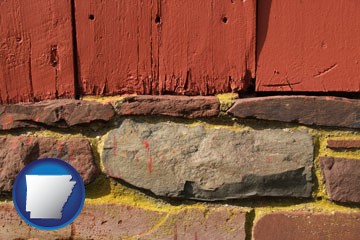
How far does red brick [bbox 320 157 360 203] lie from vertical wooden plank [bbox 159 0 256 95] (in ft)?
1.14

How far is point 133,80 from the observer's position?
1455 millimetres

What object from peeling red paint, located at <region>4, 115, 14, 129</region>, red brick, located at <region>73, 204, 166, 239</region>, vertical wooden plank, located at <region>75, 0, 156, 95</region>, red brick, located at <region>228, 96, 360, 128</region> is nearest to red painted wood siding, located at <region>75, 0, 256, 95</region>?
vertical wooden plank, located at <region>75, 0, 156, 95</region>

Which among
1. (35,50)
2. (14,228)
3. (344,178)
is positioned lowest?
(14,228)

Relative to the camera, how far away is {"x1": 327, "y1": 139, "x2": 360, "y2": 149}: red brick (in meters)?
1.38

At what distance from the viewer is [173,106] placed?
1.41 m

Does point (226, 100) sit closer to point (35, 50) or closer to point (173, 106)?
point (173, 106)

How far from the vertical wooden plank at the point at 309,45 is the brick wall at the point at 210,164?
63mm

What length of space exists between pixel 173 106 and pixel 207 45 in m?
0.21

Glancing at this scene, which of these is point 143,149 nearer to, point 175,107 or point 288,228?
point 175,107

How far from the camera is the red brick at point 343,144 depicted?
1.38 m

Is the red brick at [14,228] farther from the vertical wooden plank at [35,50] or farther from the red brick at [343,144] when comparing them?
the red brick at [343,144]

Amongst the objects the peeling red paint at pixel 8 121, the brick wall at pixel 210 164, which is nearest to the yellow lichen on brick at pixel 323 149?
the brick wall at pixel 210 164

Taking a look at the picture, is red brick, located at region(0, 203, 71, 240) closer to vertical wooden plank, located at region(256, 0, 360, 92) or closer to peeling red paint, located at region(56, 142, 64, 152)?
peeling red paint, located at region(56, 142, 64, 152)

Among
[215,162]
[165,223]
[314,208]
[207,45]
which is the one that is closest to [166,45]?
[207,45]
